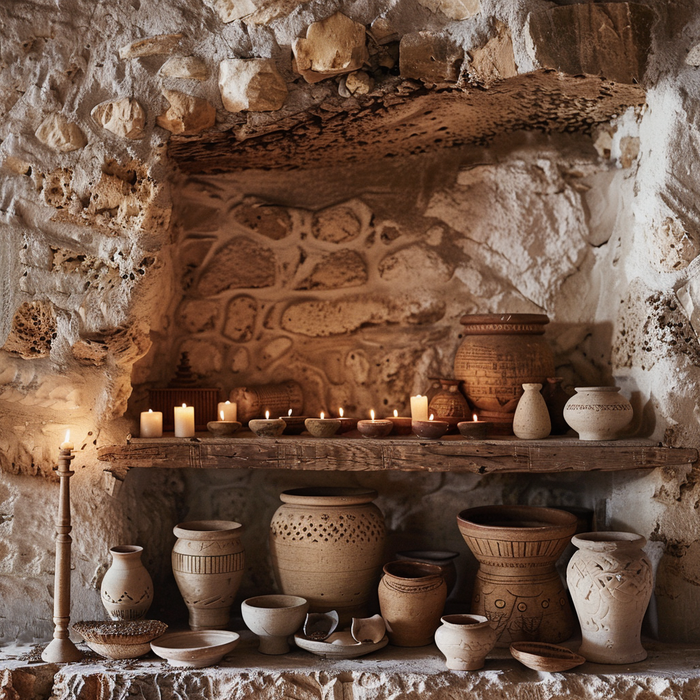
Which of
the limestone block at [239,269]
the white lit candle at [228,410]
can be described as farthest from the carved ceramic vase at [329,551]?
the limestone block at [239,269]

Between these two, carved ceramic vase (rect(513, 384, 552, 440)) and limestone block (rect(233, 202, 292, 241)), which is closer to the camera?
carved ceramic vase (rect(513, 384, 552, 440))

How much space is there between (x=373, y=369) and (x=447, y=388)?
1.17 ft

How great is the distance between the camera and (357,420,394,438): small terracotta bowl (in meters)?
2.44

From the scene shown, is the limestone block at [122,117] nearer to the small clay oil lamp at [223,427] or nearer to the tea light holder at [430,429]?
the small clay oil lamp at [223,427]

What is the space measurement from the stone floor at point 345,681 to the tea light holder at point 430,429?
2.22ft

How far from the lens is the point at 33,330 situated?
2.35 m

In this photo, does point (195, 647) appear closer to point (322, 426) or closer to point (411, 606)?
point (411, 606)

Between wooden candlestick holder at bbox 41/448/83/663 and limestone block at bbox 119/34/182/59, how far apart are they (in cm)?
123

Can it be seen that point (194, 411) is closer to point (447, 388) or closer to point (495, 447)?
point (447, 388)

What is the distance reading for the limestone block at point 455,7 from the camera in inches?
85.6

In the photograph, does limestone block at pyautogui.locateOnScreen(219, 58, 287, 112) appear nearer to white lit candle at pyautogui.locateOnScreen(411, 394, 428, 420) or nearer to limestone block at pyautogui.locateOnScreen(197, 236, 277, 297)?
limestone block at pyautogui.locateOnScreen(197, 236, 277, 297)

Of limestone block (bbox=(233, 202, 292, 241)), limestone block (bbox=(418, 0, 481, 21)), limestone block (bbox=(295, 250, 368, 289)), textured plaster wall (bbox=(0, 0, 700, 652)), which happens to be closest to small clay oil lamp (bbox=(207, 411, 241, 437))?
textured plaster wall (bbox=(0, 0, 700, 652))

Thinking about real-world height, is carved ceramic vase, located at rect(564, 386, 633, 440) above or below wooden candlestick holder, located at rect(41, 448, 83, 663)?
above

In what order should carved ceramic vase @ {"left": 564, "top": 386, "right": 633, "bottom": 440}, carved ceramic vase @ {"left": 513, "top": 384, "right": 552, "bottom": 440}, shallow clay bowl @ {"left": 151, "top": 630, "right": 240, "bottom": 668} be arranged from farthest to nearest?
1. carved ceramic vase @ {"left": 513, "top": 384, "right": 552, "bottom": 440}
2. carved ceramic vase @ {"left": 564, "top": 386, "right": 633, "bottom": 440}
3. shallow clay bowl @ {"left": 151, "top": 630, "right": 240, "bottom": 668}
